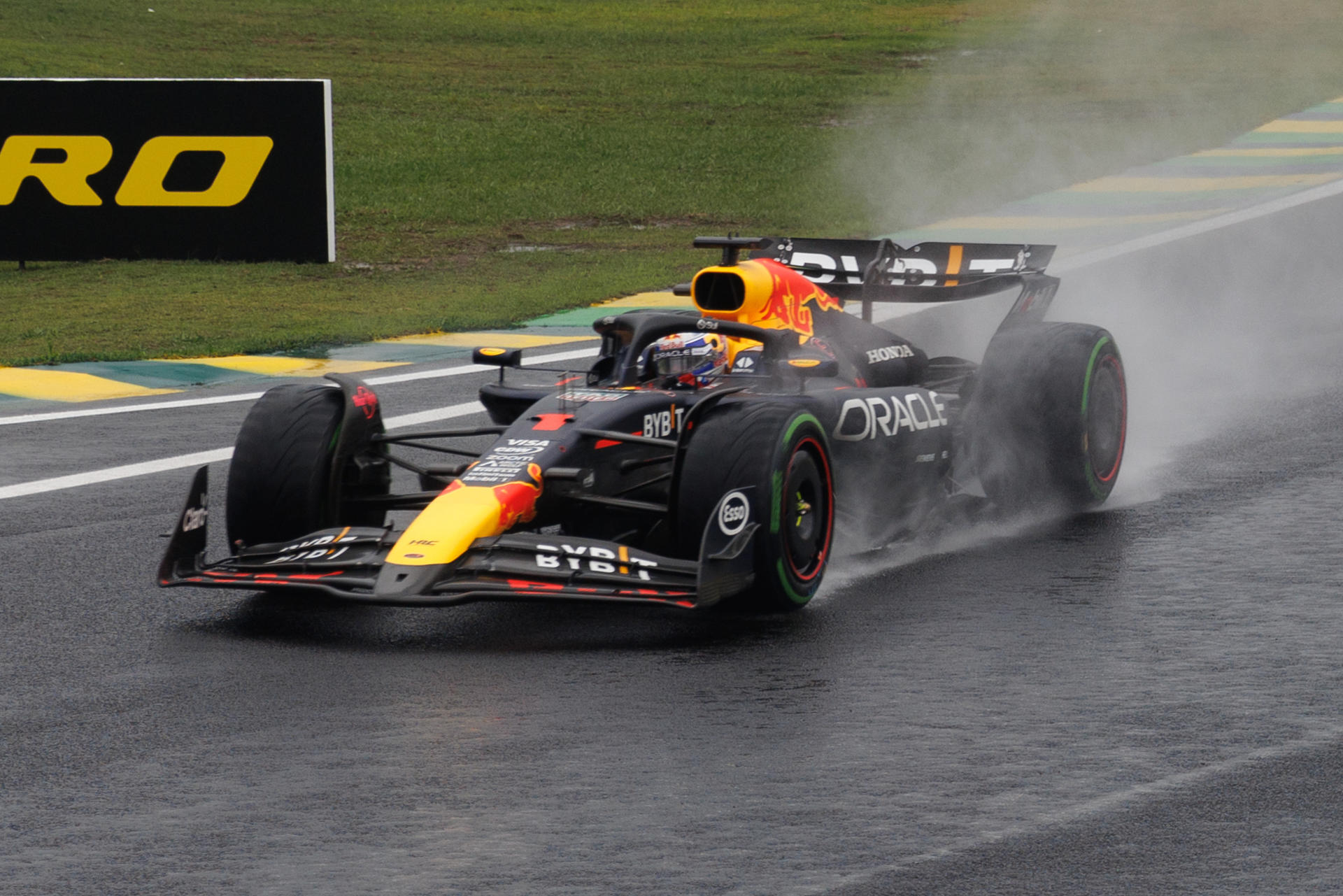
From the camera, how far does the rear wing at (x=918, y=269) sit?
9734 millimetres

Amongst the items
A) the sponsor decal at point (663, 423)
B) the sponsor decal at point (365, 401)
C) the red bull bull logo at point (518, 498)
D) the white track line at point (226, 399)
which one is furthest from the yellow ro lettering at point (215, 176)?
the red bull bull logo at point (518, 498)

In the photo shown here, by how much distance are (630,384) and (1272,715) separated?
3.12 meters

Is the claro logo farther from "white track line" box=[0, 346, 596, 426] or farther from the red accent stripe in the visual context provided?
the red accent stripe

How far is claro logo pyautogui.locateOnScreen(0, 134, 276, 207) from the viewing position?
17.9m

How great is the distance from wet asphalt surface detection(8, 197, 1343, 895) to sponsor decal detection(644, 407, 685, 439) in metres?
0.80

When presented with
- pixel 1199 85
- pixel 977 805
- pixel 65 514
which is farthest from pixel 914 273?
pixel 1199 85

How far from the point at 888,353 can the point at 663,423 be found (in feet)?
5.22

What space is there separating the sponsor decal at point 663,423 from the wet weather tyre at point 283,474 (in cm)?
120

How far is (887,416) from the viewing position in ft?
26.7

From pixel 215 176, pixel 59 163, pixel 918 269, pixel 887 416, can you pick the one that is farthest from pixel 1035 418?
pixel 59 163

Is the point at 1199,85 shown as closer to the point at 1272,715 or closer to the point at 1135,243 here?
the point at 1135,243

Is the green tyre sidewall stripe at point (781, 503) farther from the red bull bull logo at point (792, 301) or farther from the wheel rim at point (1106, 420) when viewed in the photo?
the wheel rim at point (1106, 420)

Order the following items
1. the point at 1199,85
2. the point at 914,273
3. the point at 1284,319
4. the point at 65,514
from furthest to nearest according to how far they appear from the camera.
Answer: the point at 1199,85 → the point at 1284,319 → the point at 914,273 → the point at 65,514

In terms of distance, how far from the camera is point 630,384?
27.1ft
